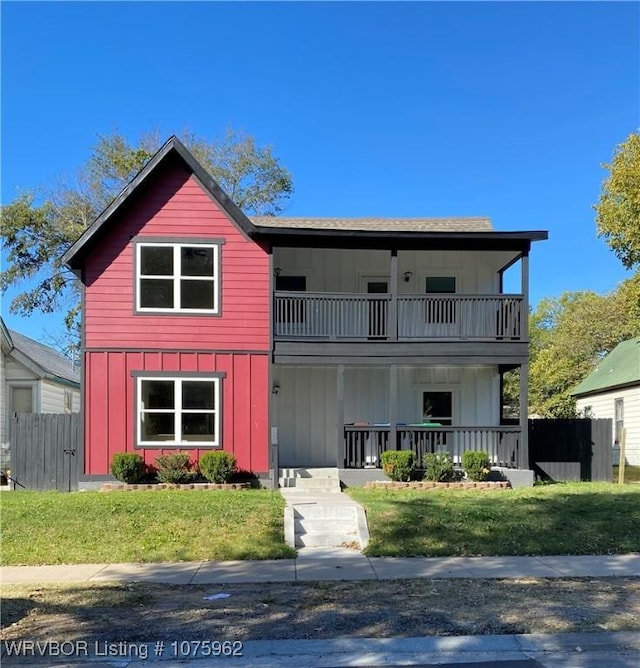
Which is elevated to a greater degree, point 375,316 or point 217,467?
point 375,316

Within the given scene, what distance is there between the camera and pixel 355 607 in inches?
245

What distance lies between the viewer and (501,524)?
9.70 m

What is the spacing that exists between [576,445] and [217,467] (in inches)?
354

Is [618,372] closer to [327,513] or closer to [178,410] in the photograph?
[178,410]

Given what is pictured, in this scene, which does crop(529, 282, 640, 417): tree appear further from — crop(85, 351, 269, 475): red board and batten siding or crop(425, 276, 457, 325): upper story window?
crop(85, 351, 269, 475): red board and batten siding

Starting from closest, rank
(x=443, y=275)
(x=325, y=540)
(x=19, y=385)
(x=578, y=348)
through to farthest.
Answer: (x=325, y=540), (x=443, y=275), (x=19, y=385), (x=578, y=348)

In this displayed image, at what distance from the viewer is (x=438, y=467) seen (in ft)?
45.5

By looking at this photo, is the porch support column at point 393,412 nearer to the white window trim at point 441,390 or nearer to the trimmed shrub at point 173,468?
the white window trim at point 441,390

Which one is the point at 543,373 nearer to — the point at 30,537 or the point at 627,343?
the point at 627,343

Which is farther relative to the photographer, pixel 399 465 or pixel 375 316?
pixel 375 316

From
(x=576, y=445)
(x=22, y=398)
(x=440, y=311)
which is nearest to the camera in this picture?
(x=440, y=311)

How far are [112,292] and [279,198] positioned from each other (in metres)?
15.3

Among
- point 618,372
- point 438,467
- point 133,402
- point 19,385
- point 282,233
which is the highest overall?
point 282,233

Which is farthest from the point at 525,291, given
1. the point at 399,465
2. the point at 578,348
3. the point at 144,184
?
the point at 578,348
